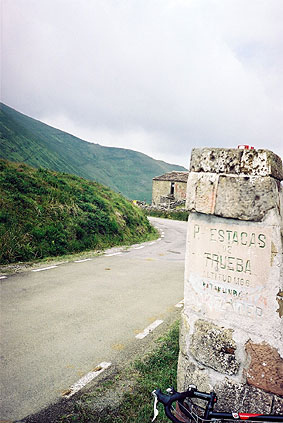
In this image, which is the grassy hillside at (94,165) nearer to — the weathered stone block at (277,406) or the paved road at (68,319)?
the paved road at (68,319)

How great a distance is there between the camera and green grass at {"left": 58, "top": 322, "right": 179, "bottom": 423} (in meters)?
3.00

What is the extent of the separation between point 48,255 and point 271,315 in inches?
345

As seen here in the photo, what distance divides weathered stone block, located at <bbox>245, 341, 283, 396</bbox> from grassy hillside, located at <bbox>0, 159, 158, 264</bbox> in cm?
783

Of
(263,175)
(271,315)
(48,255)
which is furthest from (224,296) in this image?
(48,255)

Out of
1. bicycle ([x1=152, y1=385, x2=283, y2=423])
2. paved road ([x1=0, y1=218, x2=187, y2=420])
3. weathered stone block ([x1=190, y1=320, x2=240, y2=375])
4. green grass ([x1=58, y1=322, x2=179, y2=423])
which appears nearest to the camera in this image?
bicycle ([x1=152, y1=385, x2=283, y2=423])

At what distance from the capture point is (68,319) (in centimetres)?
541

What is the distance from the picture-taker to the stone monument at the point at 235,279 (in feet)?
8.38

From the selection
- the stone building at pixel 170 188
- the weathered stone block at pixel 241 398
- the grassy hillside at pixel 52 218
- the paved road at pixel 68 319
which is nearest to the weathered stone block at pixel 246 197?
the weathered stone block at pixel 241 398

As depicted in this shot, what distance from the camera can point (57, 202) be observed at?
12969 mm

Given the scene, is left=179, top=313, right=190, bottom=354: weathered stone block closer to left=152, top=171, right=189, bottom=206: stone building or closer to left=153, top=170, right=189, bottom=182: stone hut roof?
left=152, top=171, right=189, bottom=206: stone building

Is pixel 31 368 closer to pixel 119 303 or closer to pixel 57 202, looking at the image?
pixel 119 303

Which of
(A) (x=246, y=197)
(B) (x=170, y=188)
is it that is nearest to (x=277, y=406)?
(A) (x=246, y=197)

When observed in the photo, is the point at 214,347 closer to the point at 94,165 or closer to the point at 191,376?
the point at 191,376

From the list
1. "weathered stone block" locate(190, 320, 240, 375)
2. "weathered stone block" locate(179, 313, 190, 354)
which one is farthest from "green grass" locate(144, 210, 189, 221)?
"weathered stone block" locate(190, 320, 240, 375)
